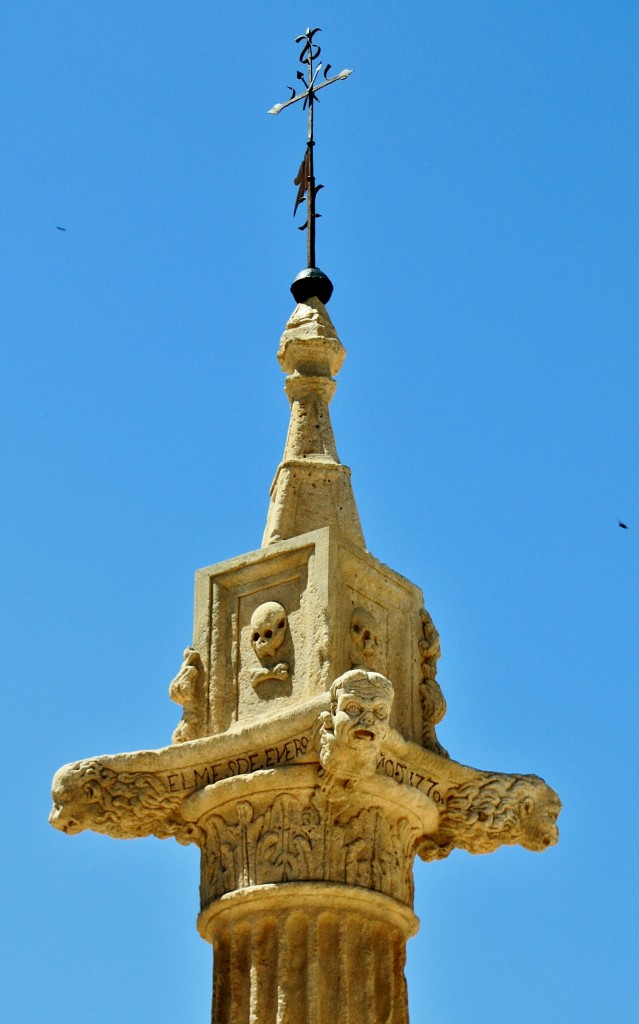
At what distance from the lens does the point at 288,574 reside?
10531 millimetres

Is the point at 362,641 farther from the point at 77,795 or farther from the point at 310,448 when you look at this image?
the point at 77,795

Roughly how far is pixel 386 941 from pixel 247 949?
0.78 m

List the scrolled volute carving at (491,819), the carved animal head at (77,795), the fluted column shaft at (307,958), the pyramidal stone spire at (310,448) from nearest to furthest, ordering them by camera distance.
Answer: the fluted column shaft at (307,958)
the carved animal head at (77,795)
the scrolled volute carving at (491,819)
the pyramidal stone spire at (310,448)

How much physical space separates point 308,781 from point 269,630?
107cm

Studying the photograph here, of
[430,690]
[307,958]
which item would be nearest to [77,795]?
[307,958]

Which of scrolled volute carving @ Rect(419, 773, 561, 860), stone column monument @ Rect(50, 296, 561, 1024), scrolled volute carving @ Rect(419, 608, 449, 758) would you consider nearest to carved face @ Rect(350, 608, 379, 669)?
stone column monument @ Rect(50, 296, 561, 1024)

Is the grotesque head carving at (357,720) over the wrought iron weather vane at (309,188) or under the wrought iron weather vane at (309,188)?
under

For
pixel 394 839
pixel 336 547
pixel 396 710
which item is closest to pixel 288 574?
pixel 336 547

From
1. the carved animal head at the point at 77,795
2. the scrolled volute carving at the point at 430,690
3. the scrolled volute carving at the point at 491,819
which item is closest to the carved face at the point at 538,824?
the scrolled volute carving at the point at 491,819

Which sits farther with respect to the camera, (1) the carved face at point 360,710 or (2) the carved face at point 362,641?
(2) the carved face at point 362,641

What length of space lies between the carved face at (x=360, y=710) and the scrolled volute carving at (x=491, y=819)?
128cm

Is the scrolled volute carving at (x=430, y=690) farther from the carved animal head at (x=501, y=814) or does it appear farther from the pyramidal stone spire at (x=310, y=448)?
the pyramidal stone spire at (x=310, y=448)

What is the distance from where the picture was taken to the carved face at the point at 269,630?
10.3 metres

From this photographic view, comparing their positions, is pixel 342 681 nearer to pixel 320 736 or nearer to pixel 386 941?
pixel 320 736
